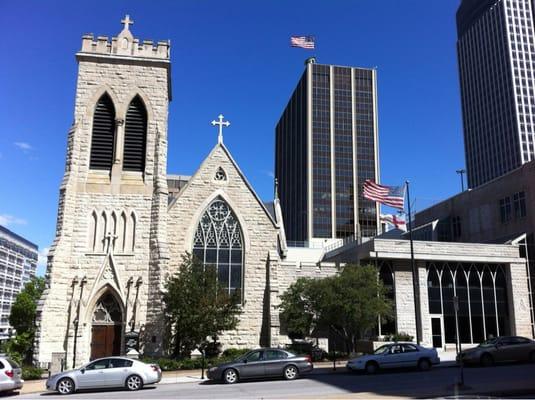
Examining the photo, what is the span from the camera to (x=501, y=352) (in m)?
21.8

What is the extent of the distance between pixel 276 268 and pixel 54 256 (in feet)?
43.0

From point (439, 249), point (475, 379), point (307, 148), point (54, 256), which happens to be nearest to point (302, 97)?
point (307, 148)

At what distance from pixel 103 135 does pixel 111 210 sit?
506 centimetres

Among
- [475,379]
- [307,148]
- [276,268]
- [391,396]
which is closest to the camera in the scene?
[391,396]

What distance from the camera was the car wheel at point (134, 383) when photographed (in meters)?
18.0

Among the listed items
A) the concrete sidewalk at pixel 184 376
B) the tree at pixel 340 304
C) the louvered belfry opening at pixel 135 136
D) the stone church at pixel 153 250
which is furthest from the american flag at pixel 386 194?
the louvered belfry opening at pixel 135 136

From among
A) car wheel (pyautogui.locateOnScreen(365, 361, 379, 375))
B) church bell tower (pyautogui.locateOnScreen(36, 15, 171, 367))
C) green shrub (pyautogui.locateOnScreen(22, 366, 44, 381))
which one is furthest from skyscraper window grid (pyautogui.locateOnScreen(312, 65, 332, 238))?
green shrub (pyautogui.locateOnScreen(22, 366, 44, 381))

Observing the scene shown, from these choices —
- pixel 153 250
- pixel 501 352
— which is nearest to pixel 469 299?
pixel 501 352

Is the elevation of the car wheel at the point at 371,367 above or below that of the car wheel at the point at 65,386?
above

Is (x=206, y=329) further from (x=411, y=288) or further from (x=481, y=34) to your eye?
(x=481, y=34)

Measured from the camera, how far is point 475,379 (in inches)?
671

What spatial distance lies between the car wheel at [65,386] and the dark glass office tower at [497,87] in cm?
11764

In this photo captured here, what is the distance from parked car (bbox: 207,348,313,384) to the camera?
19.0 m

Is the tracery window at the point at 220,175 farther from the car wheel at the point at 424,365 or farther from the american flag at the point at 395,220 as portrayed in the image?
the car wheel at the point at 424,365
